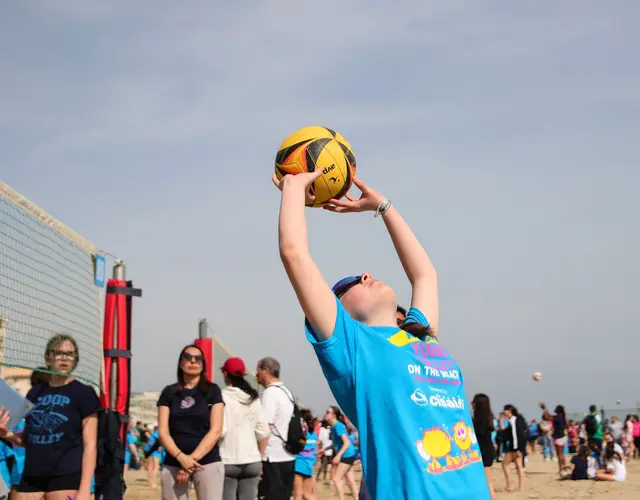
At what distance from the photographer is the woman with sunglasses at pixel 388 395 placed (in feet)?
9.22

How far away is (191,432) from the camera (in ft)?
22.3

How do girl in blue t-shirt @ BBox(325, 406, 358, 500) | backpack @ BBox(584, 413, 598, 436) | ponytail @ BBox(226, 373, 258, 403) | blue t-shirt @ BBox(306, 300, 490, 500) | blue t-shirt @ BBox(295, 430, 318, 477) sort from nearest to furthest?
1. blue t-shirt @ BBox(306, 300, 490, 500)
2. ponytail @ BBox(226, 373, 258, 403)
3. blue t-shirt @ BBox(295, 430, 318, 477)
4. girl in blue t-shirt @ BBox(325, 406, 358, 500)
5. backpack @ BBox(584, 413, 598, 436)

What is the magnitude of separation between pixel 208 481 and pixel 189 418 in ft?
1.65

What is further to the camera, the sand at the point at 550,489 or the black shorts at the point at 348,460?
the sand at the point at 550,489

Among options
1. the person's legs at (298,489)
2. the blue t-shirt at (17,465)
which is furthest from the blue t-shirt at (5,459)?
the person's legs at (298,489)

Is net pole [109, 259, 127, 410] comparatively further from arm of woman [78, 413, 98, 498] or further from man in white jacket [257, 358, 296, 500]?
arm of woman [78, 413, 98, 498]

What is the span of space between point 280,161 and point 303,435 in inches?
199

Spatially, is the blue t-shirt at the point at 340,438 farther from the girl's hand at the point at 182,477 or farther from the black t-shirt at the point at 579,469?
the girl's hand at the point at 182,477

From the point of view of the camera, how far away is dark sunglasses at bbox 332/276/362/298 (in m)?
3.27

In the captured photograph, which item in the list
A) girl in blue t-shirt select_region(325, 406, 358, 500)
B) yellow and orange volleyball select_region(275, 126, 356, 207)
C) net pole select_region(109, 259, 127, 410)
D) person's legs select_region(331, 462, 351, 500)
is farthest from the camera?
girl in blue t-shirt select_region(325, 406, 358, 500)

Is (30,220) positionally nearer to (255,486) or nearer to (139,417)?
(255,486)

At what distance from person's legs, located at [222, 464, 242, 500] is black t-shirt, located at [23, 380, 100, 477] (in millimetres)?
2531

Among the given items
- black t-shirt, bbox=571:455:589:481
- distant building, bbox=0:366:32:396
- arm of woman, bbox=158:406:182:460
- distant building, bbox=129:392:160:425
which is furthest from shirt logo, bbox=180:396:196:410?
distant building, bbox=129:392:160:425

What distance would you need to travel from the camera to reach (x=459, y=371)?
3.18 metres
